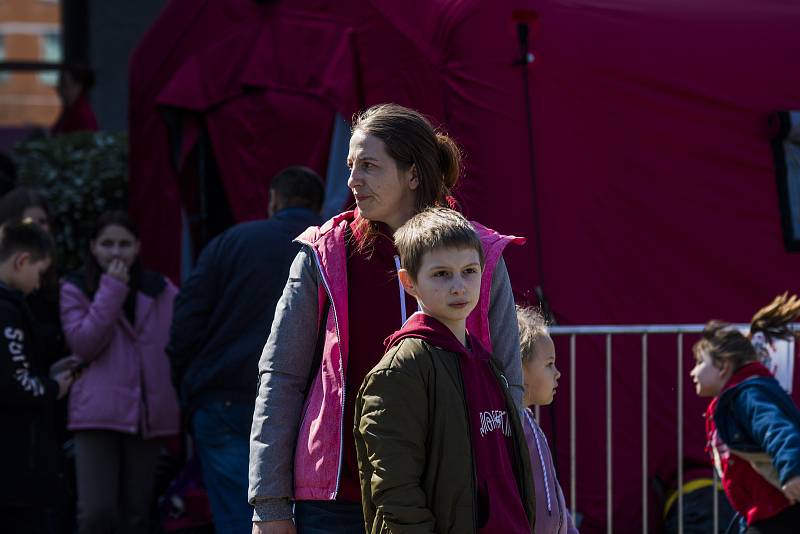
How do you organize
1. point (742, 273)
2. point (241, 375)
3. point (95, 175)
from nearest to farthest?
point (241, 375) → point (742, 273) → point (95, 175)

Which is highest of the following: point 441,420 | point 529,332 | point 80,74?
point 80,74

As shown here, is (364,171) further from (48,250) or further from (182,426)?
(182,426)

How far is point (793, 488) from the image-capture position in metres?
4.91

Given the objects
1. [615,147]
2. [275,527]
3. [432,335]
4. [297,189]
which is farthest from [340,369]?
[615,147]

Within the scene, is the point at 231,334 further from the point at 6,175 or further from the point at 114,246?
the point at 6,175

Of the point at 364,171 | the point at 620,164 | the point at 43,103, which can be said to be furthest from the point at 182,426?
the point at 43,103

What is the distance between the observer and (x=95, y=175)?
9.03m

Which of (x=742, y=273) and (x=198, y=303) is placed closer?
(x=198, y=303)

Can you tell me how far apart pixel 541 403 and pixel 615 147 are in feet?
7.56

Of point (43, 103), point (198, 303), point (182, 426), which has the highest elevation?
point (43, 103)

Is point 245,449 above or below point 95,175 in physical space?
below

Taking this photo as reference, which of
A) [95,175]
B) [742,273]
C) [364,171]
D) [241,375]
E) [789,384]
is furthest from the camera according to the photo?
[95,175]

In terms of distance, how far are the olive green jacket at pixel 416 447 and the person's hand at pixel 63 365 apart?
120 inches

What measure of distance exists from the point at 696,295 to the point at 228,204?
120 inches
